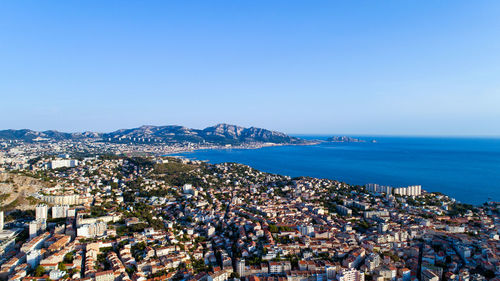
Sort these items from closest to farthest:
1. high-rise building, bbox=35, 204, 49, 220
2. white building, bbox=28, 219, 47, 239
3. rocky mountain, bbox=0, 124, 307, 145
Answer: white building, bbox=28, 219, 47, 239 < high-rise building, bbox=35, 204, 49, 220 < rocky mountain, bbox=0, 124, 307, 145

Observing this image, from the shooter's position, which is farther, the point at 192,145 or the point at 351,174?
the point at 192,145

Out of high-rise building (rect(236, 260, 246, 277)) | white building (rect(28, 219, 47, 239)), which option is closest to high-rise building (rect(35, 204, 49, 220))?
white building (rect(28, 219, 47, 239))

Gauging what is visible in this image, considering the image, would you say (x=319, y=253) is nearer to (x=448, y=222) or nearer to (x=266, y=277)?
(x=266, y=277)

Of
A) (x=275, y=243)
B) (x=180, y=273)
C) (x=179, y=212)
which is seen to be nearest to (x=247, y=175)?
(x=179, y=212)

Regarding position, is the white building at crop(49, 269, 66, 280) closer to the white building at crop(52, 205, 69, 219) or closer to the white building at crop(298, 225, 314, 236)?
the white building at crop(52, 205, 69, 219)

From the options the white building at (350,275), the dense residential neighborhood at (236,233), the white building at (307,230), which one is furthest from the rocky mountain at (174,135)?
the white building at (350,275)

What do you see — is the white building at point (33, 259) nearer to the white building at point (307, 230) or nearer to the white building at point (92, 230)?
the white building at point (92, 230)

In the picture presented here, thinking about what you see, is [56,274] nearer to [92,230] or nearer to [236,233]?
[92,230]
